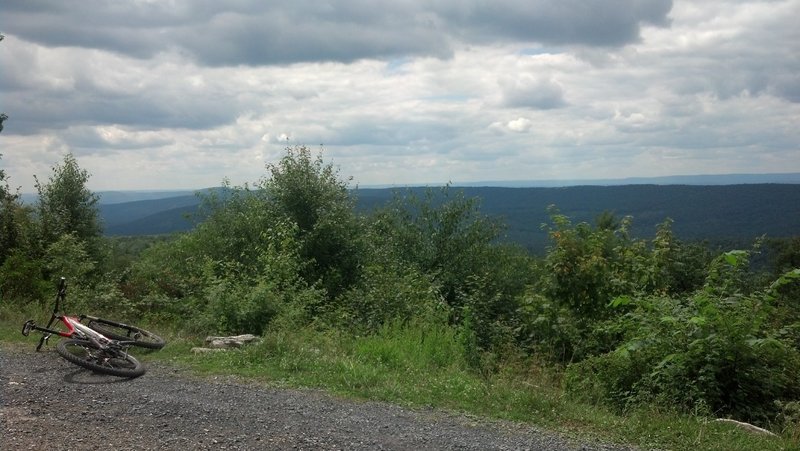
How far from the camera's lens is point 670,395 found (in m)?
7.93

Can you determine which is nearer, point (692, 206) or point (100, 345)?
point (100, 345)

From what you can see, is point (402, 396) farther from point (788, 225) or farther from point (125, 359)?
point (788, 225)

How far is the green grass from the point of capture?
6.28m

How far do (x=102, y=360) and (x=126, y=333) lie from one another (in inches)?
73.7

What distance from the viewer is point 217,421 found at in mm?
6172

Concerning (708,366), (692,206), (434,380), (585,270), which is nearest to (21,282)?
(434,380)

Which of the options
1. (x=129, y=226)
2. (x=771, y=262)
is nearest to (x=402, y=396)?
(x=771, y=262)

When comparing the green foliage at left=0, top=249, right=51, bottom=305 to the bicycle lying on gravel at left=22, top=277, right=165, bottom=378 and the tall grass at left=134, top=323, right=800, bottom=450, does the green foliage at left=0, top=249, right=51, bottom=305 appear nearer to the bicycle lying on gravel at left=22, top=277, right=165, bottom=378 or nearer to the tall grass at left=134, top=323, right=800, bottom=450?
→ the bicycle lying on gravel at left=22, top=277, right=165, bottom=378

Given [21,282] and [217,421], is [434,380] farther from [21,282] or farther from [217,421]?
[21,282]

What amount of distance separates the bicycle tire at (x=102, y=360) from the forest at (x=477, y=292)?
3.08 metres

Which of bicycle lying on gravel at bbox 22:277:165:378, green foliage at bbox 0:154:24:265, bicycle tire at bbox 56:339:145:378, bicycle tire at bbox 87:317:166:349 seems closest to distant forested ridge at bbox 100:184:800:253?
green foliage at bbox 0:154:24:265

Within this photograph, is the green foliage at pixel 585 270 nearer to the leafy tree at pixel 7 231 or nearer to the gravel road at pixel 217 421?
the gravel road at pixel 217 421

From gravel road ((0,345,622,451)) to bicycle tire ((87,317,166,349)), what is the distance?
1743mm

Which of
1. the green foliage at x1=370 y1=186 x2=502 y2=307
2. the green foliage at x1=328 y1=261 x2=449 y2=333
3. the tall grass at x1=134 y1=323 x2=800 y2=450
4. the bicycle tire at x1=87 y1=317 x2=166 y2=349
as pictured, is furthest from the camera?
the green foliage at x1=370 y1=186 x2=502 y2=307
